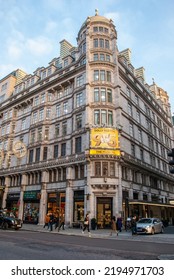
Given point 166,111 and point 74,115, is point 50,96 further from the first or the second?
point 166,111

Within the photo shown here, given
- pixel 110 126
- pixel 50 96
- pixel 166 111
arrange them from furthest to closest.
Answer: pixel 166 111, pixel 50 96, pixel 110 126

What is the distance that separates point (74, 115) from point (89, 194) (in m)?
12.5

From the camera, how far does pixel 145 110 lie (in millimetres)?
→ 45688

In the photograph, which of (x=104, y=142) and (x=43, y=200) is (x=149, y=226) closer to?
(x=104, y=142)

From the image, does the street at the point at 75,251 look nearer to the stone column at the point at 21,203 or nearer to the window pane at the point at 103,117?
the window pane at the point at 103,117

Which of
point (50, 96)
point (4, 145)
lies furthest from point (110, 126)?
point (4, 145)

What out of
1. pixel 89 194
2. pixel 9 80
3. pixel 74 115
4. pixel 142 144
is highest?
pixel 9 80

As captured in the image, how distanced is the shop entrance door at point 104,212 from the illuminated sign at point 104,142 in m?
6.06

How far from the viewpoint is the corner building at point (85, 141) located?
95.4ft

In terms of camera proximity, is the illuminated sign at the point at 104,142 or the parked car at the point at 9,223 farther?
the illuminated sign at the point at 104,142

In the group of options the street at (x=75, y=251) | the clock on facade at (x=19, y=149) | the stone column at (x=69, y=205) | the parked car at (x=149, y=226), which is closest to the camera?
the street at (x=75, y=251)

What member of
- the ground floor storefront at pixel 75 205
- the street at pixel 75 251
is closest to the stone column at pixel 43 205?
the ground floor storefront at pixel 75 205

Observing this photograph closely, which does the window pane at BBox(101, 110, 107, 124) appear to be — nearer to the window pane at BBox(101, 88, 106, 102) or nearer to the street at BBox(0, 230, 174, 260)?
the window pane at BBox(101, 88, 106, 102)

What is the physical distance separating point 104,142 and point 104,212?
29.1 ft
